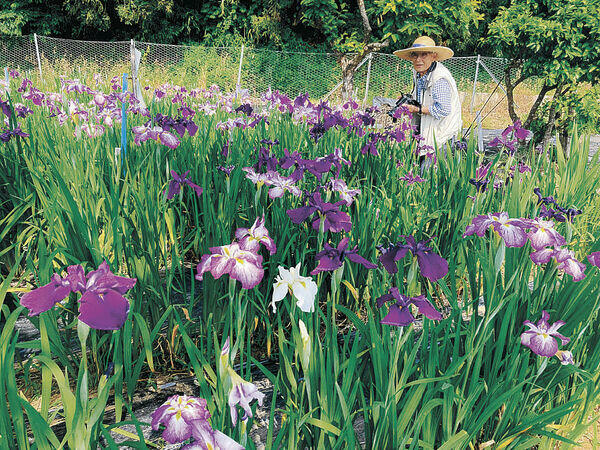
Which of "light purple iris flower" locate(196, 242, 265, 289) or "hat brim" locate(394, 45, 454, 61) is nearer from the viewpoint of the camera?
"light purple iris flower" locate(196, 242, 265, 289)

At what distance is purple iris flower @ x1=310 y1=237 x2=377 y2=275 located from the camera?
111 cm

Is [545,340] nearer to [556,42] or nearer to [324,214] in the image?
[324,214]

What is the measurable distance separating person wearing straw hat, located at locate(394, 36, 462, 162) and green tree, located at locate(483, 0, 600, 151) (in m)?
2.91

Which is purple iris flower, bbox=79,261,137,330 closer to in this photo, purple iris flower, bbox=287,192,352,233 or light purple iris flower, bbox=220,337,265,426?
light purple iris flower, bbox=220,337,265,426

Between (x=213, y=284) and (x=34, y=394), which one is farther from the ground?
(x=213, y=284)

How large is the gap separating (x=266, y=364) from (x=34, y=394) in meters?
0.72

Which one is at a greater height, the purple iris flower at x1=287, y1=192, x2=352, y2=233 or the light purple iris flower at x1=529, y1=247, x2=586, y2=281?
the purple iris flower at x1=287, y1=192, x2=352, y2=233

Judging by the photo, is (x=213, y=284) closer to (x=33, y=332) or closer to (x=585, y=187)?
(x=33, y=332)

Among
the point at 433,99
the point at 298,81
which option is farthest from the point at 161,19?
the point at 433,99

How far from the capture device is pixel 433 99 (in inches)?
157

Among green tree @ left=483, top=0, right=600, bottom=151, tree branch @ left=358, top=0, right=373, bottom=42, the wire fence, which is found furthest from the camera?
the wire fence

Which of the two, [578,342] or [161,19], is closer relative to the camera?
[578,342]

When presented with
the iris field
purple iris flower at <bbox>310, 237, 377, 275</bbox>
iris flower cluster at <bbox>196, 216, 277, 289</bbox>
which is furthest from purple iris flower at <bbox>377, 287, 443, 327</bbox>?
iris flower cluster at <bbox>196, 216, 277, 289</bbox>

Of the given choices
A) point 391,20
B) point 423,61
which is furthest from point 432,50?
point 391,20
